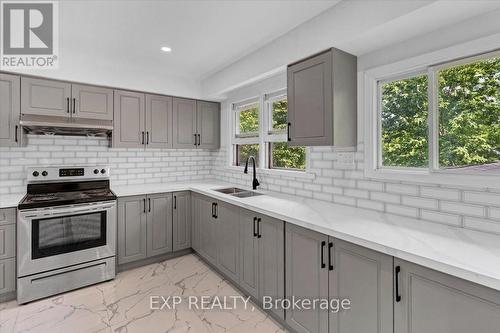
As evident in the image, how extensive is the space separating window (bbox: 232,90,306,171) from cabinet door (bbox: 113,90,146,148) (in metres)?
1.34

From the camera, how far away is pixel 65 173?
3041 millimetres

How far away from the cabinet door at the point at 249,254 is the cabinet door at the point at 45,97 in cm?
236

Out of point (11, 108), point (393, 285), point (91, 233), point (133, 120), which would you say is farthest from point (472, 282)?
point (11, 108)

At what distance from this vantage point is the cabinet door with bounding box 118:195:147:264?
2.97 m

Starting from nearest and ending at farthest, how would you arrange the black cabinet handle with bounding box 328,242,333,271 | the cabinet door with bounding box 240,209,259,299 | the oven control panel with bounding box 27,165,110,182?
the black cabinet handle with bounding box 328,242,333,271, the cabinet door with bounding box 240,209,259,299, the oven control panel with bounding box 27,165,110,182

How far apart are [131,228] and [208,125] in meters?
1.86

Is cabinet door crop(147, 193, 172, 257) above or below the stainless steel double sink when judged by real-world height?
below

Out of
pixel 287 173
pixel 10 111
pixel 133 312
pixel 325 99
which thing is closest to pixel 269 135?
pixel 287 173

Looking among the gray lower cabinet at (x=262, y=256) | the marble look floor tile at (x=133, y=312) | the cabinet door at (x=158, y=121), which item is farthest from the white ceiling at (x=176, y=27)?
the marble look floor tile at (x=133, y=312)

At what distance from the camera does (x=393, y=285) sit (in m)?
1.33

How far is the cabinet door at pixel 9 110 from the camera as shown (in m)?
2.58

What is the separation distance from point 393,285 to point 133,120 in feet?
10.8

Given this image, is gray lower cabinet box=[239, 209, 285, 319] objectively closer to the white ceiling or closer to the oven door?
the oven door

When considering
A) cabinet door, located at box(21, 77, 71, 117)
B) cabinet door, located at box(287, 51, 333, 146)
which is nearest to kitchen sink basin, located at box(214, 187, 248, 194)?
cabinet door, located at box(287, 51, 333, 146)
